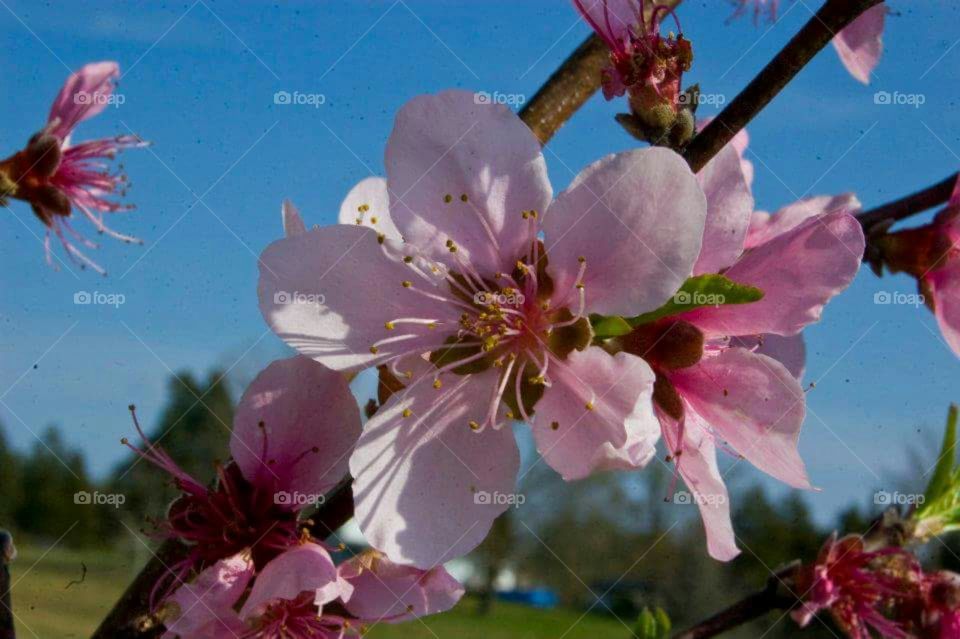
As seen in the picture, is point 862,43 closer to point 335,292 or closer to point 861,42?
point 861,42

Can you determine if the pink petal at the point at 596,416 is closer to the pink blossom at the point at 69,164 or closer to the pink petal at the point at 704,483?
the pink petal at the point at 704,483

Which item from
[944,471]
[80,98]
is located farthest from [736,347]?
[80,98]

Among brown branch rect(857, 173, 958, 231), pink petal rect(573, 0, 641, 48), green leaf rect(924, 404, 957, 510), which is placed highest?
pink petal rect(573, 0, 641, 48)

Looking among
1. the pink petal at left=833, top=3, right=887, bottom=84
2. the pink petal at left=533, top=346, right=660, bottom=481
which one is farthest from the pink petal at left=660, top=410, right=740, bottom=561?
the pink petal at left=833, top=3, right=887, bottom=84

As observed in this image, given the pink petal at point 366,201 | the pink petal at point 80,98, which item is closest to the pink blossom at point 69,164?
the pink petal at point 80,98

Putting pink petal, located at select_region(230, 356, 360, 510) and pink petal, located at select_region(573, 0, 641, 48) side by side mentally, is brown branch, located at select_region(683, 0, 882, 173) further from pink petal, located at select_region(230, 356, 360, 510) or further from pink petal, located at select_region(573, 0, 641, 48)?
pink petal, located at select_region(230, 356, 360, 510)

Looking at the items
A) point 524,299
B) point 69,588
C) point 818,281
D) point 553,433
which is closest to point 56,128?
point 69,588

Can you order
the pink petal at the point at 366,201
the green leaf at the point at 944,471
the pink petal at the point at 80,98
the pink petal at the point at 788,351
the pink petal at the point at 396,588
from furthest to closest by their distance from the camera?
the pink petal at the point at 80,98 < the green leaf at the point at 944,471 < the pink petal at the point at 366,201 < the pink petal at the point at 788,351 < the pink petal at the point at 396,588
